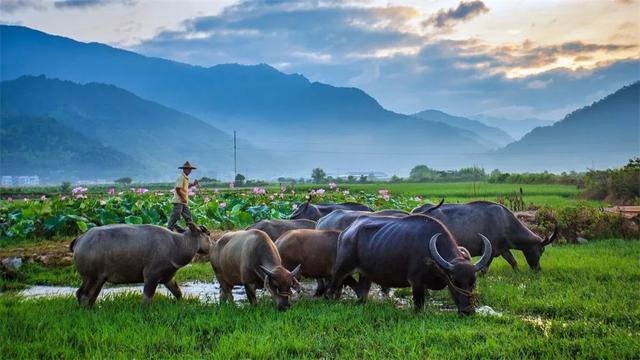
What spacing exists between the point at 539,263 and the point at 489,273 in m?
1.34

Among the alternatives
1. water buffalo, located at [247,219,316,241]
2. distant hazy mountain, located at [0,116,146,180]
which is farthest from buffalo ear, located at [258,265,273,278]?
distant hazy mountain, located at [0,116,146,180]

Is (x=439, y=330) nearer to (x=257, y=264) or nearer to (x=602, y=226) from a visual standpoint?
(x=257, y=264)

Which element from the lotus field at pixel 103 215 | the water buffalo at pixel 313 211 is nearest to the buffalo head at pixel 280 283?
the water buffalo at pixel 313 211

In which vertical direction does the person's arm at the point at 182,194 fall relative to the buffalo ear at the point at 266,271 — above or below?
above

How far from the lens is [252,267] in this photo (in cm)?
945

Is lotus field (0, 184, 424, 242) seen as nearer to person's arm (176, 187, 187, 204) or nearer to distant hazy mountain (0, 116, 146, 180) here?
person's arm (176, 187, 187, 204)

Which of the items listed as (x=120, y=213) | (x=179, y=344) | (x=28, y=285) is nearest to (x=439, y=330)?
(x=179, y=344)

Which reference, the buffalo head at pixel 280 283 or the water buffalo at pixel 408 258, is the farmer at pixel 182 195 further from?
the buffalo head at pixel 280 283

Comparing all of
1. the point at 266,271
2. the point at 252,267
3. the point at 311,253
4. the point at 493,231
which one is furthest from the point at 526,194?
the point at 266,271

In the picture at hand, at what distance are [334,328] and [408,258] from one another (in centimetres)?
177

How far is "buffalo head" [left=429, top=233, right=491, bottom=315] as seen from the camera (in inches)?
330

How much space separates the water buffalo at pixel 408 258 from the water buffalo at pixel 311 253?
572 millimetres

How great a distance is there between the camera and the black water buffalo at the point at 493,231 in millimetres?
12953

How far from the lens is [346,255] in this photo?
9867 mm
